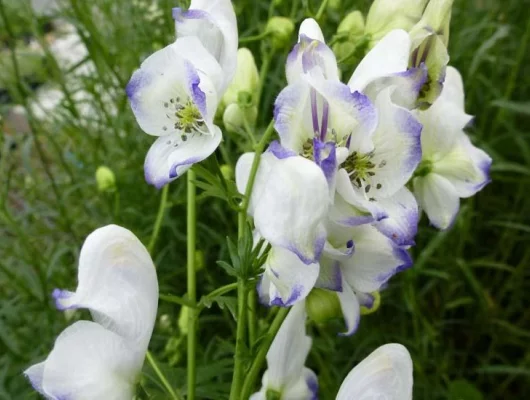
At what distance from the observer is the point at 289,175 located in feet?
1.01

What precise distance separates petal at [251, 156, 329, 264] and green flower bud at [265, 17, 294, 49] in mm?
267

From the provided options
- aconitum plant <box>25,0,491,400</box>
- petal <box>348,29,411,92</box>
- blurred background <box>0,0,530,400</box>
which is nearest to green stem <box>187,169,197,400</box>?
aconitum plant <box>25,0,491,400</box>

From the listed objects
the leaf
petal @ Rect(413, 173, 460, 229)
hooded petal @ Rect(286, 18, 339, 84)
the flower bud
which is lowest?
the leaf

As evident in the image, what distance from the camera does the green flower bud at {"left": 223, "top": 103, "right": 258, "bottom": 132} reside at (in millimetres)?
468

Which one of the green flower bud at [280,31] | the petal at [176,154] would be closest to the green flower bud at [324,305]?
the petal at [176,154]

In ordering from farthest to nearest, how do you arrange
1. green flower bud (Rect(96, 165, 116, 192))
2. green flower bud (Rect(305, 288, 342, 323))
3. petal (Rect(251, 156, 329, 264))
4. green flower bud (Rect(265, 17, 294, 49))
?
green flower bud (Rect(96, 165, 116, 192))
green flower bud (Rect(265, 17, 294, 49))
green flower bud (Rect(305, 288, 342, 323))
petal (Rect(251, 156, 329, 264))

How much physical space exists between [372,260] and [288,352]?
0.13 meters

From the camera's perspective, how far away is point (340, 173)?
33 centimetres

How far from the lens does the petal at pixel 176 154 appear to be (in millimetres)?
355

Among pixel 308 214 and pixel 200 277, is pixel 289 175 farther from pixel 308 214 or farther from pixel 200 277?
pixel 200 277

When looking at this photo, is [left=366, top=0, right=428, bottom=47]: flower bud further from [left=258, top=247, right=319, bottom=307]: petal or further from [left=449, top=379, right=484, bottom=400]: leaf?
[left=449, top=379, right=484, bottom=400]: leaf

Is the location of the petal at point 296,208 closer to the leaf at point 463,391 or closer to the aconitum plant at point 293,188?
the aconitum plant at point 293,188

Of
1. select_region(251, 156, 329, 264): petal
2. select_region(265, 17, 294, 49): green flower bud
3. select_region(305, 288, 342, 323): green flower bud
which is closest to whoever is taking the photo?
select_region(251, 156, 329, 264): petal

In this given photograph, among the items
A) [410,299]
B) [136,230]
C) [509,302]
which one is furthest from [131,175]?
[509,302]
